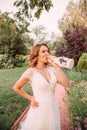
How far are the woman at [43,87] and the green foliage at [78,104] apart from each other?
1127 mm

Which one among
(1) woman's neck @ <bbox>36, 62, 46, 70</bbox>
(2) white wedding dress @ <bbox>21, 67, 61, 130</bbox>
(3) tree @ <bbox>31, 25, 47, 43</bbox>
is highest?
(3) tree @ <bbox>31, 25, 47, 43</bbox>

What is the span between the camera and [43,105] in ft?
9.31

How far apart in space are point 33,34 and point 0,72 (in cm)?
56

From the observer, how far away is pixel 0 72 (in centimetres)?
435

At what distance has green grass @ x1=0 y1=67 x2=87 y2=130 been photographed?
4125mm

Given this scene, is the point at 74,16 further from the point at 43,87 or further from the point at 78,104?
the point at 43,87

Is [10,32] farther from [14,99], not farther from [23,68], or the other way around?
[14,99]

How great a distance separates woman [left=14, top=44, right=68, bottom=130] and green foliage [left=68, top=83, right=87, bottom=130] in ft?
3.70

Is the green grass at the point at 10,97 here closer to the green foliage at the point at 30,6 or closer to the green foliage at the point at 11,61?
the green foliage at the point at 11,61

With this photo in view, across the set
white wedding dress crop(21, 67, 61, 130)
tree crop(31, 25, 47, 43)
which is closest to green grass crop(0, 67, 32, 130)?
tree crop(31, 25, 47, 43)

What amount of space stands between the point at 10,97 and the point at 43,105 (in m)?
1.47

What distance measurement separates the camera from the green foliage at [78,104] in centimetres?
398

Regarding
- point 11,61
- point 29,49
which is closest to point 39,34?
point 29,49

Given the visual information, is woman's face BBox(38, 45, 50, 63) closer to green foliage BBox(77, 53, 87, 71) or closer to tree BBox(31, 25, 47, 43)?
tree BBox(31, 25, 47, 43)
